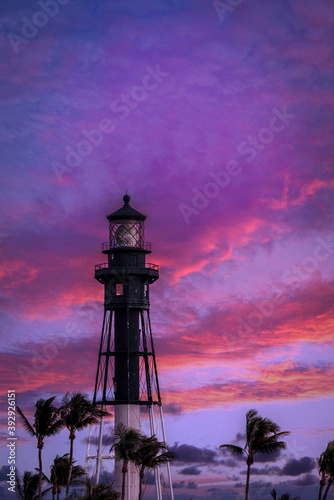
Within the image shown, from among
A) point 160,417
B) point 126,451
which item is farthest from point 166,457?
point 160,417

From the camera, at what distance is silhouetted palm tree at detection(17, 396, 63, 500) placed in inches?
3782

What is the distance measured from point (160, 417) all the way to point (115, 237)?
23.0 m

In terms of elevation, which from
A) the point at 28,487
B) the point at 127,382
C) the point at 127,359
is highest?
the point at 127,359

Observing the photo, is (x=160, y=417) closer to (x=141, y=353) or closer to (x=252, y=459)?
(x=141, y=353)

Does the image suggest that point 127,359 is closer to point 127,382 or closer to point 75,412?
point 127,382

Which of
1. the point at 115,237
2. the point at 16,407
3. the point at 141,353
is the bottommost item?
the point at 16,407

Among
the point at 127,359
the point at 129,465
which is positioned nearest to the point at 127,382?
the point at 127,359

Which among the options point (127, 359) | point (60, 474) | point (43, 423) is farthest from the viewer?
point (127, 359)

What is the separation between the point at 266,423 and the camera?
9694cm

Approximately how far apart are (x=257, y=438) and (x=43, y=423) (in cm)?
2021

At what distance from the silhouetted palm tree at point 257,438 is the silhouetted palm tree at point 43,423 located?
1610 cm

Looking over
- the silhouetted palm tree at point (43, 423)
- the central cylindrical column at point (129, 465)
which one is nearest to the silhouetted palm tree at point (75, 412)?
the silhouetted palm tree at point (43, 423)

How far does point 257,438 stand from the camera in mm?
96812

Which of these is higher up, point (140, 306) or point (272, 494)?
point (140, 306)
